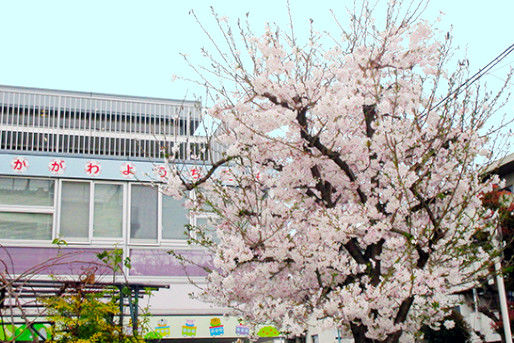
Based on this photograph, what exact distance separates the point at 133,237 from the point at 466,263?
713 centimetres

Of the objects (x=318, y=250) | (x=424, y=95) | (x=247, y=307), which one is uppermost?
(x=424, y=95)

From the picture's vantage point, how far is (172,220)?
12250mm

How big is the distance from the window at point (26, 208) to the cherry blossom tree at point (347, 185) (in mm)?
4810

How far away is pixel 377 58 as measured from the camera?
7.81 m

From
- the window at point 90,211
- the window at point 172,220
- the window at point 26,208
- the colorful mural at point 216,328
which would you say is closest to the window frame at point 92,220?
the window at point 90,211

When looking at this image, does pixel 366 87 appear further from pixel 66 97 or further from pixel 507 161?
pixel 507 161

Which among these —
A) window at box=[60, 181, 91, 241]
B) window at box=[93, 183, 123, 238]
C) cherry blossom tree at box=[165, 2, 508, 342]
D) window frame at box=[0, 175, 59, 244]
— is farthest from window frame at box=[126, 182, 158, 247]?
cherry blossom tree at box=[165, 2, 508, 342]

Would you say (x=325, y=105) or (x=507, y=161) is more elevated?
(x=507, y=161)

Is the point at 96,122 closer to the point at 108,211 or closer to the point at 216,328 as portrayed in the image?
the point at 108,211

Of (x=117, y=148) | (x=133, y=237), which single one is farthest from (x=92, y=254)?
(x=117, y=148)

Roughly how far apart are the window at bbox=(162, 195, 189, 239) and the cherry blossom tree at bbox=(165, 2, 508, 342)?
4127 mm

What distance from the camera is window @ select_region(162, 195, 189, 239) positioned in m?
12.2

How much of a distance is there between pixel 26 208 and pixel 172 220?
2.89 metres

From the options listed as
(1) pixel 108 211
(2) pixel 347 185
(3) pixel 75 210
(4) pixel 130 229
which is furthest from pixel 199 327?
(2) pixel 347 185
